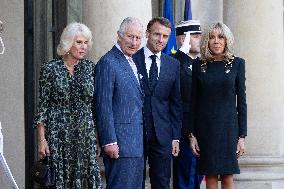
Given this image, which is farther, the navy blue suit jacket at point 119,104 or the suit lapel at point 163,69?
the suit lapel at point 163,69

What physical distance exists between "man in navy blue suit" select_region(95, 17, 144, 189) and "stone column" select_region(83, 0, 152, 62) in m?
0.99

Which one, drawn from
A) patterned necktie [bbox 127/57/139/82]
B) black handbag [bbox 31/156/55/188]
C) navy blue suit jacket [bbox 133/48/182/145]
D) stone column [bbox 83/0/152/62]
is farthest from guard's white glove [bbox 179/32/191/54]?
black handbag [bbox 31/156/55/188]

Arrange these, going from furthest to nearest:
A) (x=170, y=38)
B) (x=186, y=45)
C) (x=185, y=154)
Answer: (x=170, y=38), (x=186, y=45), (x=185, y=154)

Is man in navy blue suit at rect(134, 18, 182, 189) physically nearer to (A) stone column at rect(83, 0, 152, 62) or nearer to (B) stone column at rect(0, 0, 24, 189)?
(A) stone column at rect(83, 0, 152, 62)

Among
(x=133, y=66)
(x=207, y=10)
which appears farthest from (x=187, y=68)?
(x=207, y=10)

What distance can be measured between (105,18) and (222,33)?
138 centimetres

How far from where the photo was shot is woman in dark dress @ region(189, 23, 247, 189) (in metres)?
8.45

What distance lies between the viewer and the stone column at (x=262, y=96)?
11.4 m

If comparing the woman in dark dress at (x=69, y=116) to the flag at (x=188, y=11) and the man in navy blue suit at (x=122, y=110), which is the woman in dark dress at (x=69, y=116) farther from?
the flag at (x=188, y=11)

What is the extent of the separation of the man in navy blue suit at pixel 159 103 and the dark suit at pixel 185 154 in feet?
2.65

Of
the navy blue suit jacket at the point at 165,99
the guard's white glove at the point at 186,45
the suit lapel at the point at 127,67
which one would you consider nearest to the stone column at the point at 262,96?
the guard's white glove at the point at 186,45

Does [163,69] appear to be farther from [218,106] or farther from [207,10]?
[207,10]

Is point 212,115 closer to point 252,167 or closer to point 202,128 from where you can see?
point 202,128

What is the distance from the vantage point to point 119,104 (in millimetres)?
8133
